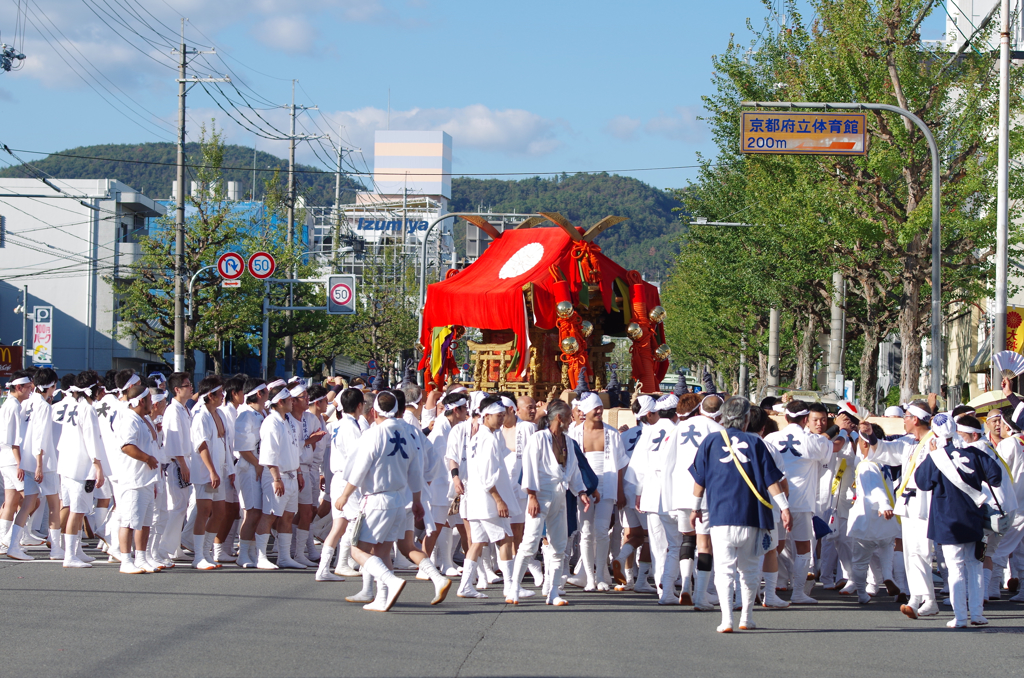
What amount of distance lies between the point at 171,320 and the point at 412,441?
2868 cm

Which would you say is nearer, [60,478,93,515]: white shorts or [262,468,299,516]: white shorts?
[60,478,93,515]: white shorts

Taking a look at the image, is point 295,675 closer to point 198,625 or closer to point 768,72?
point 198,625

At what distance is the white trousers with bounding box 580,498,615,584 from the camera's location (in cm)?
1002

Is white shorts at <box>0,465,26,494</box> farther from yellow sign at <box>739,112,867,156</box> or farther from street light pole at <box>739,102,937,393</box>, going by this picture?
street light pole at <box>739,102,937,393</box>

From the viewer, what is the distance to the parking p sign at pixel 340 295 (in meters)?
37.4

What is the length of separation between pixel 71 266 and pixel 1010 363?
4042 centimetres

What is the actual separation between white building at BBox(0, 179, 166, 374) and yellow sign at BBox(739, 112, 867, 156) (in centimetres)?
3500

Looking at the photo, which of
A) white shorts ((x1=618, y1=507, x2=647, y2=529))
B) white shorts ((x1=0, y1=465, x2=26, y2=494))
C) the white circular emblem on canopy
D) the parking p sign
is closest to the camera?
white shorts ((x1=618, y1=507, x2=647, y2=529))

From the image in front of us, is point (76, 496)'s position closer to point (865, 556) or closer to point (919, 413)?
point (865, 556)

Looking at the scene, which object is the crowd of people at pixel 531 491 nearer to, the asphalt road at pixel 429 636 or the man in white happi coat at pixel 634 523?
the man in white happi coat at pixel 634 523

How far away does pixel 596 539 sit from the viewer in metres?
10.1

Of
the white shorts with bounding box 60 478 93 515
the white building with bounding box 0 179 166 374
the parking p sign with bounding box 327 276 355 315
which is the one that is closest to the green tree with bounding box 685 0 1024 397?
the white shorts with bounding box 60 478 93 515

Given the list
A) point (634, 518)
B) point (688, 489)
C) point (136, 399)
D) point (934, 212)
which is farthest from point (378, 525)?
point (934, 212)

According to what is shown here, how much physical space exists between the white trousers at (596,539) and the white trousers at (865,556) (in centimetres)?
230
